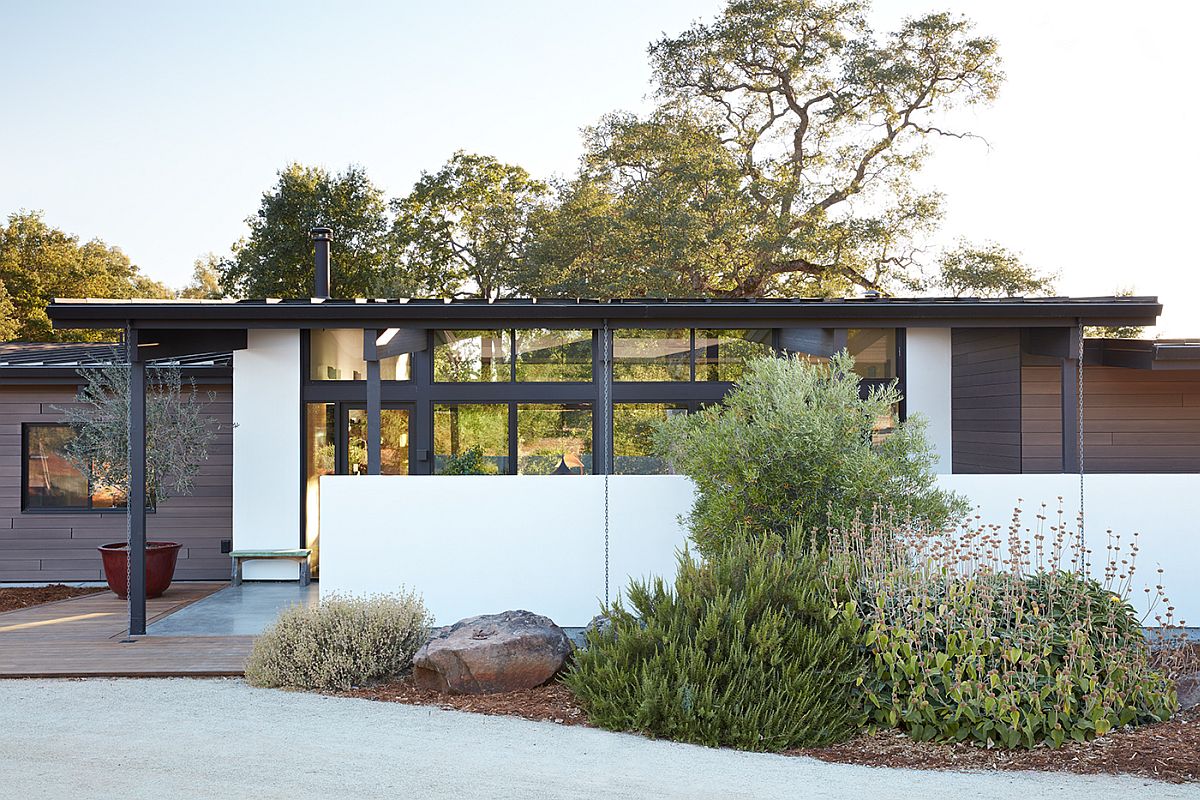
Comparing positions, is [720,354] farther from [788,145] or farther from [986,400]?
[788,145]

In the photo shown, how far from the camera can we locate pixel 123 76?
21.5 metres

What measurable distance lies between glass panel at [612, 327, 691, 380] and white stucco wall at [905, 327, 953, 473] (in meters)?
2.52

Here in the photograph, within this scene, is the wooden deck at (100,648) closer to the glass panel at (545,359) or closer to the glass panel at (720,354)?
the glass panel at (545,359)

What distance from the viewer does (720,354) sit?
10.9 m

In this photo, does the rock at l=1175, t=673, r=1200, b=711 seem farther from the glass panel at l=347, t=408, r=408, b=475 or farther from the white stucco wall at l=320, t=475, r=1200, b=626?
the glass panel at l=347, t=408, r=408, b=475

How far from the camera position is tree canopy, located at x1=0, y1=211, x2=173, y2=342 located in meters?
28.8

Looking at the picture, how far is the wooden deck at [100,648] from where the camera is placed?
694 cm

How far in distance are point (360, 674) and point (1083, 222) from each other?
20611 millimetres

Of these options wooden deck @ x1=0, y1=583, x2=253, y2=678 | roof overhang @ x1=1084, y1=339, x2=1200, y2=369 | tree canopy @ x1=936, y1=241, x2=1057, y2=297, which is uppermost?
tree canopy @ x1=936, y1=241, x2=1057, y2=297

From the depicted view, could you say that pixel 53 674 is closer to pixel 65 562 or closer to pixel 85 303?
pixel 85 303

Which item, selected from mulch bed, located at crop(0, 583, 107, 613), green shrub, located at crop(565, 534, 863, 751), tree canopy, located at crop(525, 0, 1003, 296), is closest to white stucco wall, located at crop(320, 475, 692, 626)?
green shrub, located at crop(565, 534, 863, 751)

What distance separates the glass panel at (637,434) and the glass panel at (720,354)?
0.49m

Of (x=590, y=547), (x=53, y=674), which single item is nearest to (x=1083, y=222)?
(x=590, y=547)

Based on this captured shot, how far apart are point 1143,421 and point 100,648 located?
33.4 ft
